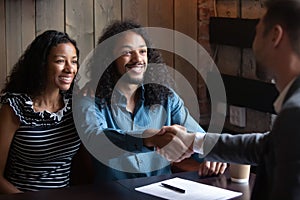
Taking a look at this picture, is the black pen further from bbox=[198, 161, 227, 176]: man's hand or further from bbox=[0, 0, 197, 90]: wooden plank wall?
bbox=[0, 0, 197, 90]: wooden plank wall

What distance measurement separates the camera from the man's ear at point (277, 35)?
1275mm

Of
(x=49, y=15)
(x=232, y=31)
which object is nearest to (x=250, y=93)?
(x=232, y=31)

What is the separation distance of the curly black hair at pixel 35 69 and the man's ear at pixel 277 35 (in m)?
1.22

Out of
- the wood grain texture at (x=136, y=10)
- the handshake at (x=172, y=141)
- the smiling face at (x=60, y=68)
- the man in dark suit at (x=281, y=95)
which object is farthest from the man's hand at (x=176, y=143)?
the wood grain texture at (x=136, y=10)

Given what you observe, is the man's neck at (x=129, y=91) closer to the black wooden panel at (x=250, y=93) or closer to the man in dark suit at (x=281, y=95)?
the black wooden panel at (x=250, y=93)

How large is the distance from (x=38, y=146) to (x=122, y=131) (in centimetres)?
35

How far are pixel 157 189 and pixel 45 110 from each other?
646 millimetres

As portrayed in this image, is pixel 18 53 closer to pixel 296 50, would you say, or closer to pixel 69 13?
pixel 69 13

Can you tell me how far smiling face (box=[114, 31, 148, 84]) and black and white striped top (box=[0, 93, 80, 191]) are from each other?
0.30 m

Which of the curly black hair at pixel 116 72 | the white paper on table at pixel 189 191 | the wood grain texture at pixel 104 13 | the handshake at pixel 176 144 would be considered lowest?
the white paper on table at pixel 189 191

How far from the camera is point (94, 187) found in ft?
6.25

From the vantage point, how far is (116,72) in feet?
7.91

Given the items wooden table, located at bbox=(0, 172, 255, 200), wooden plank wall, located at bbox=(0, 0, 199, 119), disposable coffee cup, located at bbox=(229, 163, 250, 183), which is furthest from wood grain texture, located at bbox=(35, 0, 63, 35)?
disposable coffee cup, located at bbox=(229, 163, 250, 183)

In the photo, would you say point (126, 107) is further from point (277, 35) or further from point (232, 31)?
point (277, 35)
